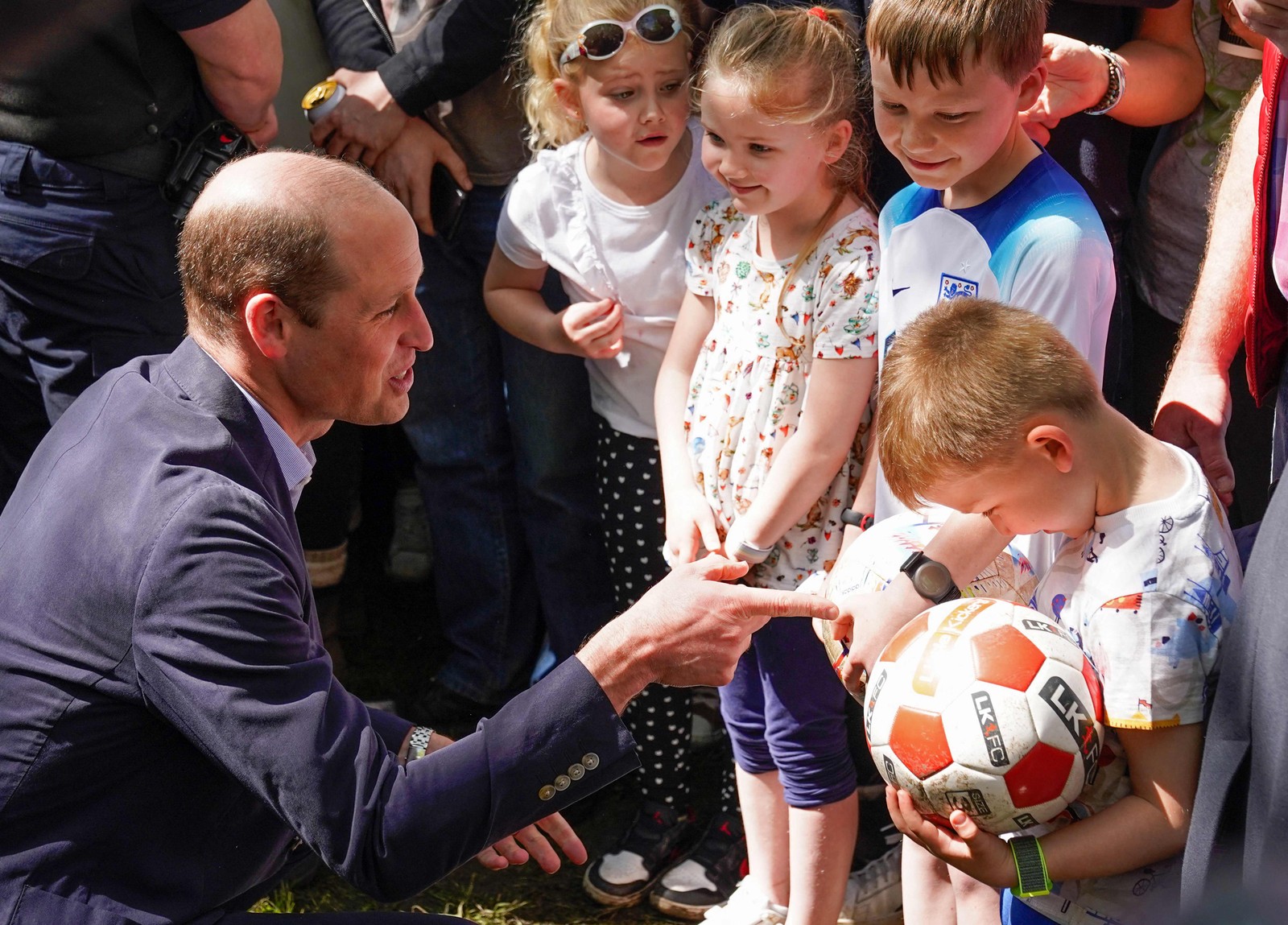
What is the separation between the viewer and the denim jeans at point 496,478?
12.3 feet

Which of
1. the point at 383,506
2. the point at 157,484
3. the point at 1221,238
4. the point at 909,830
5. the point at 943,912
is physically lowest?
the point at 383,506

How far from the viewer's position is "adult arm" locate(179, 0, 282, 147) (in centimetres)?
328

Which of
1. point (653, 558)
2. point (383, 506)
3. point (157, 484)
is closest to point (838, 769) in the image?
point (653, 558)

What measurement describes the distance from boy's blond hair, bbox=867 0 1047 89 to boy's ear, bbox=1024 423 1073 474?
768 millimetres

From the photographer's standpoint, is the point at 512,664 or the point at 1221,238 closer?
the point at 1221,238

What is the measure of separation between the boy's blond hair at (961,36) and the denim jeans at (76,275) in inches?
77.9

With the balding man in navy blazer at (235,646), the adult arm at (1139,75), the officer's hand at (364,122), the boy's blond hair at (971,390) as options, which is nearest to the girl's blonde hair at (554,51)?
the officer's hand at (364,122)

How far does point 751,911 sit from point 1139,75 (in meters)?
2.12

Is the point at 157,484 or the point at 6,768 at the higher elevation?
the point at 157,484

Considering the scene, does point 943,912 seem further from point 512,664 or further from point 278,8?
point 278,8

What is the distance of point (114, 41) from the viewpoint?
319 cm

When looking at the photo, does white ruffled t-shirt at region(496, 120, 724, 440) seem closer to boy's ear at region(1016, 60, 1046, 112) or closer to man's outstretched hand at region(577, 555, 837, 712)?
boy's ear at region(1016, 60, 1046, 112)

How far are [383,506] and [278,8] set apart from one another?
1.85 metres

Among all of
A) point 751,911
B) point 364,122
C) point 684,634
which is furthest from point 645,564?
point 364,122
